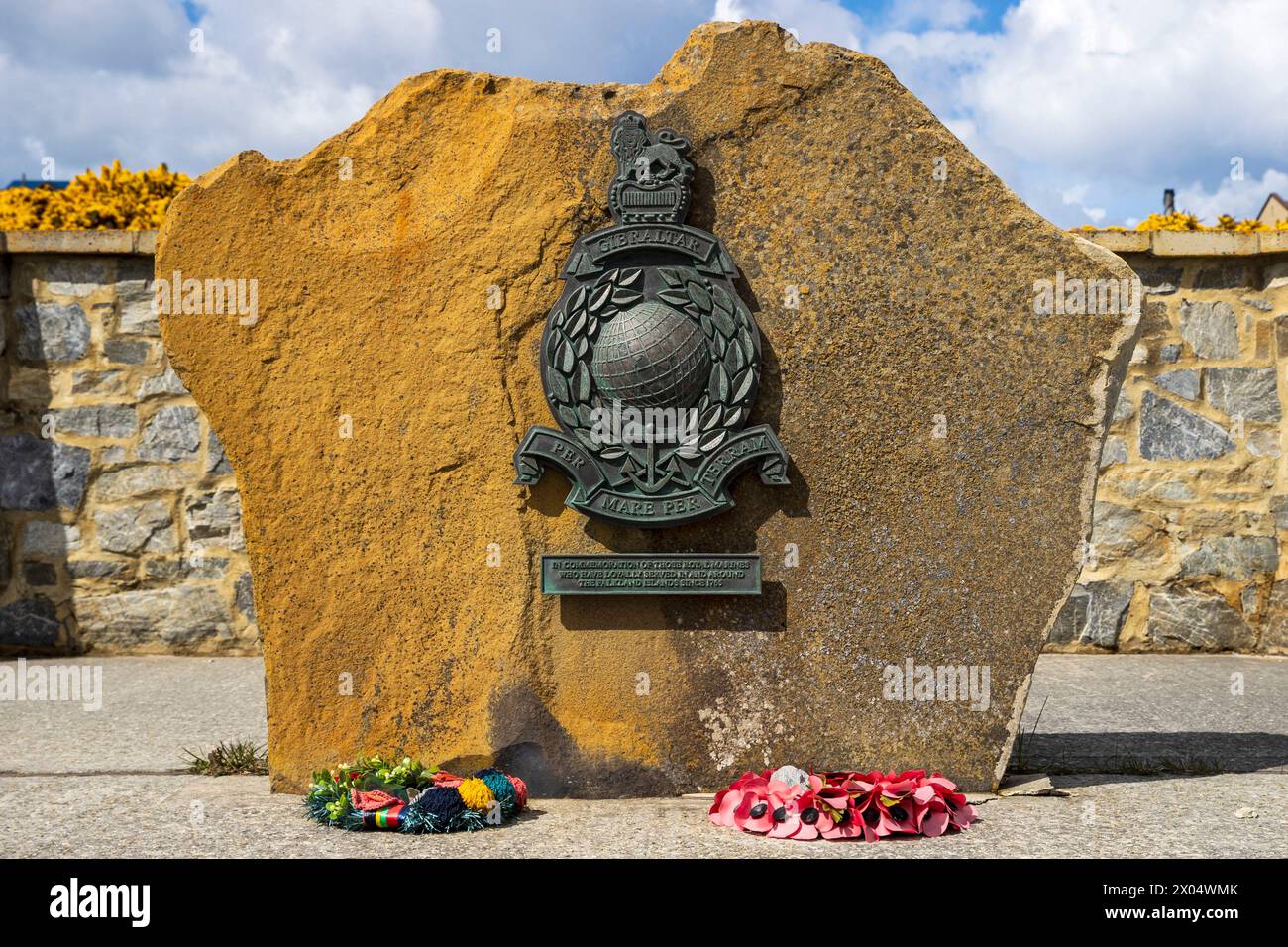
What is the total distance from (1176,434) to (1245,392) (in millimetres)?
417

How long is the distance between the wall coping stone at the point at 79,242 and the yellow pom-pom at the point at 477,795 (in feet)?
13.2

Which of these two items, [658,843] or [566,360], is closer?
[658,843]

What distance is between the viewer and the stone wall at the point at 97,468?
6527 mm

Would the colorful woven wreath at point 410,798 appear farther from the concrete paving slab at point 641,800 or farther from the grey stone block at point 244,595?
the grey stone block at point 244,595

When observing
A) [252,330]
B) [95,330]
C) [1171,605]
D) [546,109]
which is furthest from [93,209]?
[1171,605]

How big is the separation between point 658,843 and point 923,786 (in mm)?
835

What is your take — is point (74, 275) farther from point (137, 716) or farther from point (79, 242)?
point (137, 716)

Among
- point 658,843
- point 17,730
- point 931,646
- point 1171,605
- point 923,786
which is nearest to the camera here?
point 658,843

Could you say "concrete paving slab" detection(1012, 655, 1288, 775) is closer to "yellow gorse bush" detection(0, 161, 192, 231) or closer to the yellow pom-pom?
the yellow pom-pom

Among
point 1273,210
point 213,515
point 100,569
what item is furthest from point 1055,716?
point 1273,210

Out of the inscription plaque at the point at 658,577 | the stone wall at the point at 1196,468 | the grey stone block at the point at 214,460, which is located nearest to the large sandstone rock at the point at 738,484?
the inscription plaque at the point at 658,577

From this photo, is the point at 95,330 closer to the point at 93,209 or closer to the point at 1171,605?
the point at 93,209

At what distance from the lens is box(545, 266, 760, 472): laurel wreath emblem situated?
3.85 m

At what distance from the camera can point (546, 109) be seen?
397 cm
